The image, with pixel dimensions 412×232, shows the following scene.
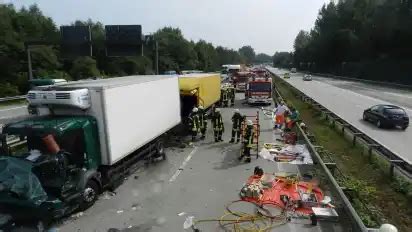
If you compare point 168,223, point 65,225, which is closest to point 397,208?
point 168,223

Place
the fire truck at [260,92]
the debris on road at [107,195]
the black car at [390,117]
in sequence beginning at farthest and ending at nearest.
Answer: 1. the fire truck at [260,92]
2. the black car at [390,117]
3. the debris on road at [107,195]

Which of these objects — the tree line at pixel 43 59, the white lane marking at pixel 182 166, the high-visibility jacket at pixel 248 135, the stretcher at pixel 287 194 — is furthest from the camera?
the tree line at pixel 43 59

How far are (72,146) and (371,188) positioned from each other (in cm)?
805

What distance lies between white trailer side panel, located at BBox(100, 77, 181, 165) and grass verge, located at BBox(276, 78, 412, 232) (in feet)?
19.6

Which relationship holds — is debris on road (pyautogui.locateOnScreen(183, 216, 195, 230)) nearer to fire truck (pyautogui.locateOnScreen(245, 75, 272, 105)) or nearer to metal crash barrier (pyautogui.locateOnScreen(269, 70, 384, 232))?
metal crash barrier (pyautogui.locateOnScreen(269, 70, 384, 232))

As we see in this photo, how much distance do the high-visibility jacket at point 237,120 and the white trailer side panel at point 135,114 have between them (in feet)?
9.00

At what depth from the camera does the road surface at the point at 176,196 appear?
841 cm

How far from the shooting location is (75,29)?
2822cm

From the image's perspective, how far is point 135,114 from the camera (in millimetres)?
11188

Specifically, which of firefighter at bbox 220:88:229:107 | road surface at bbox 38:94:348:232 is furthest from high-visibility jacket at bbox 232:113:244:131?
firefighter at bbox 220:88:229:107

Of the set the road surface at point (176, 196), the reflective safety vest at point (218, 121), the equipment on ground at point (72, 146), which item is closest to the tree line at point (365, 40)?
the reflective safety vest at point (218, 121)

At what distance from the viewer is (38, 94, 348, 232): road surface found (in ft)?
27.6

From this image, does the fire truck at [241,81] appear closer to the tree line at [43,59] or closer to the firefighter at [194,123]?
the tree line at [43,59]

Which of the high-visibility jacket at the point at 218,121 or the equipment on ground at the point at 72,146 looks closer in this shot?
the equipment on ground at the point at 72,146
